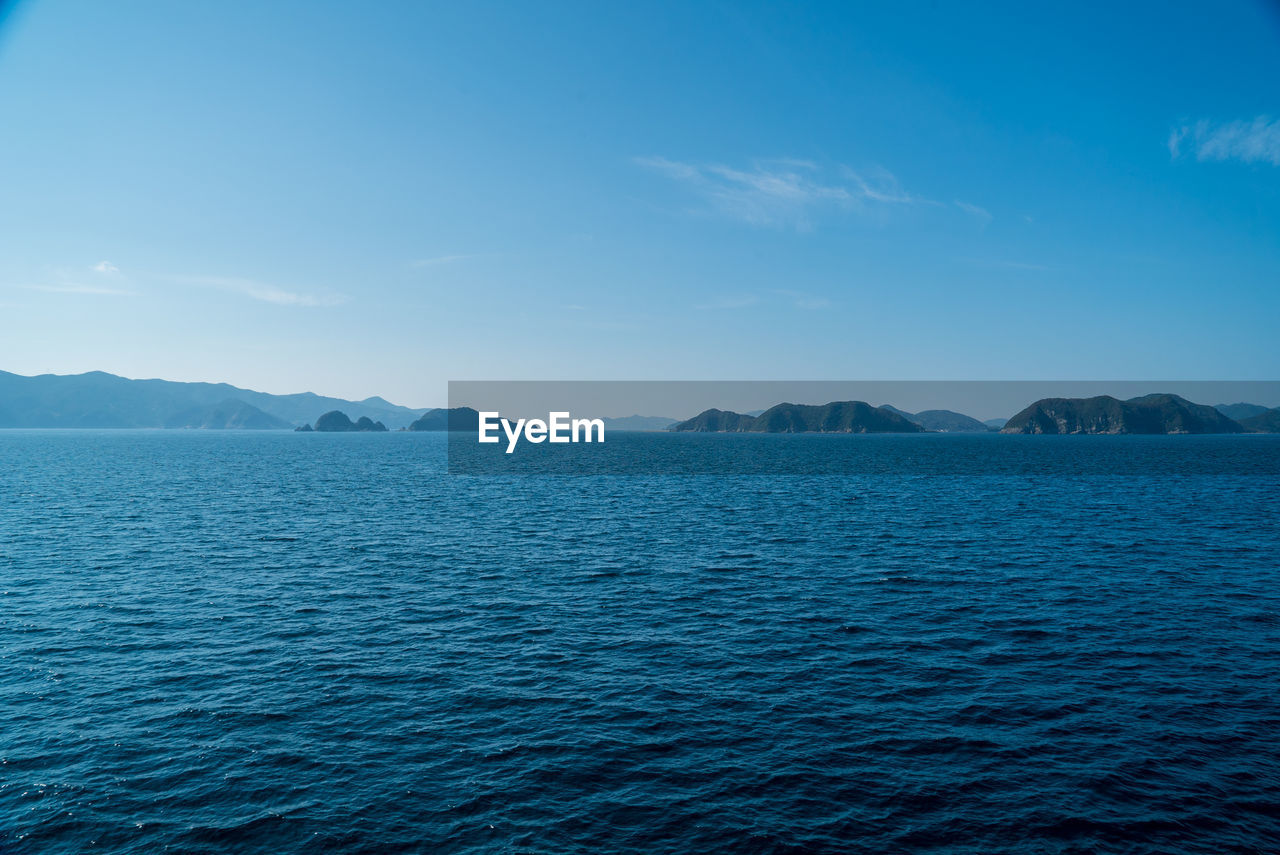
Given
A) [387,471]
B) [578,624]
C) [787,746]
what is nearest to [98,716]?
[578,624]

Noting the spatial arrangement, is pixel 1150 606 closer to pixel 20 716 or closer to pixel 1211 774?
pixel 1211 774

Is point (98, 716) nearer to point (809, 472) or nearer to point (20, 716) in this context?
point (20, 716)

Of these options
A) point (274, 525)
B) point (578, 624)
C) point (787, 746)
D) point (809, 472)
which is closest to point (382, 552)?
point (274, 525)

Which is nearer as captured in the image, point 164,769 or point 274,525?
point 164,769

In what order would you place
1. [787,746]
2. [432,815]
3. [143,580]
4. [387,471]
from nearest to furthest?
[432,815] → [787,746] → [143,580] → [387,471]

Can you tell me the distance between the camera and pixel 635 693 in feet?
97.8

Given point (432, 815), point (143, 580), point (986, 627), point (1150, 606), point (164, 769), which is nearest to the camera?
point (432, 815)

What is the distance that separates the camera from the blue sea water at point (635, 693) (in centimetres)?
2092

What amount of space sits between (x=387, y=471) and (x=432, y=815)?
139 meters

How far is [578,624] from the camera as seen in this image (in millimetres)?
39094

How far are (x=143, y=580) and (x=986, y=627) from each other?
5842 centimetres

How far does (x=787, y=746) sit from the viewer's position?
25281 mm

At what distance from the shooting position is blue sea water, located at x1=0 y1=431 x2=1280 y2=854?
20.9 metres

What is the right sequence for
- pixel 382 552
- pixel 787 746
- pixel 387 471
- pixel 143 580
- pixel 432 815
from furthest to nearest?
pixel 387 471 → pixel 382 552 → pixel 143 580 → pixel 787 746 → pixel 432 815
